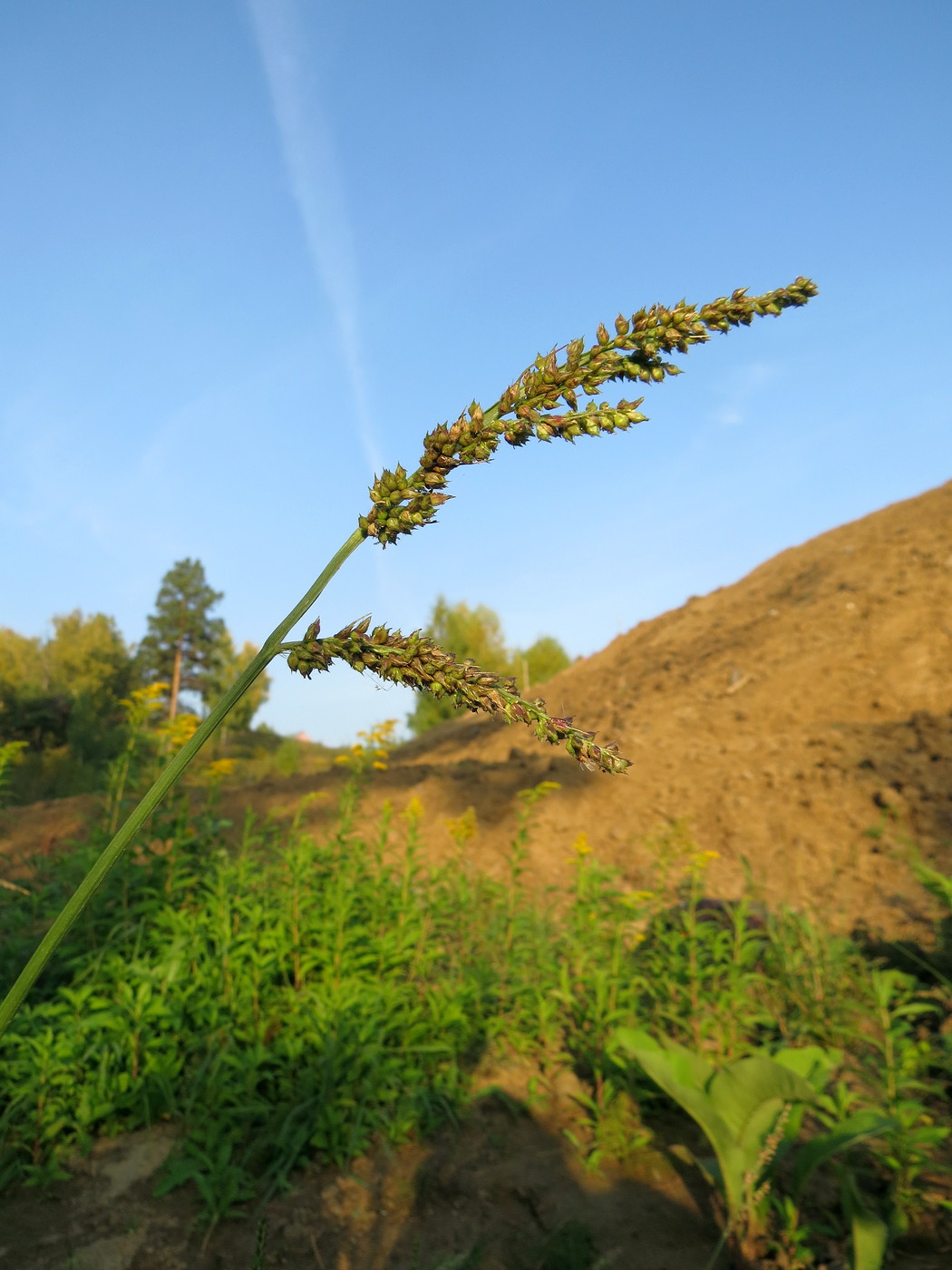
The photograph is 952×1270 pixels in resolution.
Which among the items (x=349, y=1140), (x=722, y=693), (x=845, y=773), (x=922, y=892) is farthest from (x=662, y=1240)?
(x=722, y=693)

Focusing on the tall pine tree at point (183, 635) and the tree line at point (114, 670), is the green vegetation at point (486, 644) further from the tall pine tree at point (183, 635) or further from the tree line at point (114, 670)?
the tall pine tree at point (183, 635)

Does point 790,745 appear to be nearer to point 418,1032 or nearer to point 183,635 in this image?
point 418,1032

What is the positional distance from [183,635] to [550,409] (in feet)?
158

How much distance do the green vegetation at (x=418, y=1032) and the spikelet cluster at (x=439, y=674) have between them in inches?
101

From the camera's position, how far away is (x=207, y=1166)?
3.07 m

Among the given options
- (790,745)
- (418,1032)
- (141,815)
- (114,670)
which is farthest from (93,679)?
(141,815)

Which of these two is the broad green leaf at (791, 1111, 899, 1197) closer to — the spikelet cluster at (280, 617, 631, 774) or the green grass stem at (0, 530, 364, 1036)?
the spikelet cluster at (280, 617, 631, 774)

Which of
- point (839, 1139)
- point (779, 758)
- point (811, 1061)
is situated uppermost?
point (779, 758)

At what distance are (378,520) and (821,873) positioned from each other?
24.2 feet

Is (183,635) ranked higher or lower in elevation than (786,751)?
higher

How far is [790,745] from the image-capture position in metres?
9.20

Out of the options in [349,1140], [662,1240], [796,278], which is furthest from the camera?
[349,1140]

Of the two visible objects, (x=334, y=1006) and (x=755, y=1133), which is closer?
(x=755, y=1133)

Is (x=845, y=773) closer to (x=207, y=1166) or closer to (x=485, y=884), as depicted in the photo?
(x=485, y=884)
